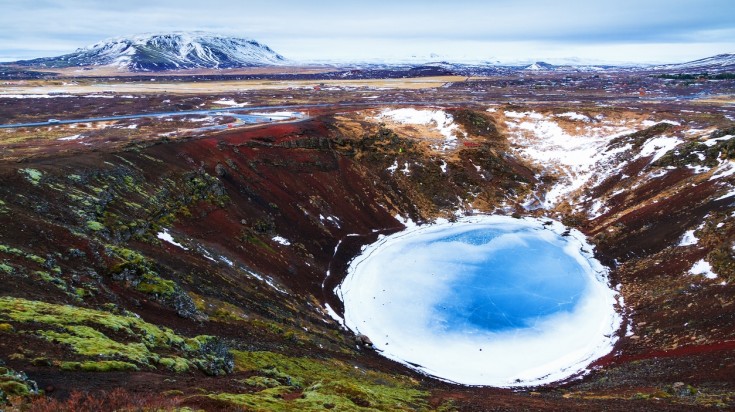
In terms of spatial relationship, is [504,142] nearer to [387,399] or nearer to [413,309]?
[413,309]

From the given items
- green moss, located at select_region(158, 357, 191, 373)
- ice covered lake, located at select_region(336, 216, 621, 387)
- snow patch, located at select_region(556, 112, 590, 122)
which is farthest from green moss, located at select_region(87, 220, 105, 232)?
snow patch, located at select_region(556, 112, 590, 122)

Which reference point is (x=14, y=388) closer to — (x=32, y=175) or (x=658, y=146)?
(x=32, y=175)

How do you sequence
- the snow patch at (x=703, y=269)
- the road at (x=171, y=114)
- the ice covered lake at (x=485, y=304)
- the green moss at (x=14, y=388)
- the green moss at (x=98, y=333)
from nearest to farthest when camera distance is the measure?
the green moss at (x=14, y=388) < the green moss at (x=98, y=333) < the ice covered lake at (x=485, y=304) < the snow patch at (x=703, y=269) < the road at (x=171, y=114)

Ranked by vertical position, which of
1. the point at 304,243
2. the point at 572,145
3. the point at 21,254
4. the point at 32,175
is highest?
the point at 572,145

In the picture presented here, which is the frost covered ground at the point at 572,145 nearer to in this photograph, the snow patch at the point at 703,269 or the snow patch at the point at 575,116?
the snow patch at the point at 575,116

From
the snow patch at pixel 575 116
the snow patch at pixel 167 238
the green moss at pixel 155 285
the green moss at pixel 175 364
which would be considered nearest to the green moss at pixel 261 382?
the green moss at pixel 175 364

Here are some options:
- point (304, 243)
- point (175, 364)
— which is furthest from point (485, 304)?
point (175, 364)

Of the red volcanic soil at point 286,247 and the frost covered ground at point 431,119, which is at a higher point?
the frost covered ground at point 431,119
